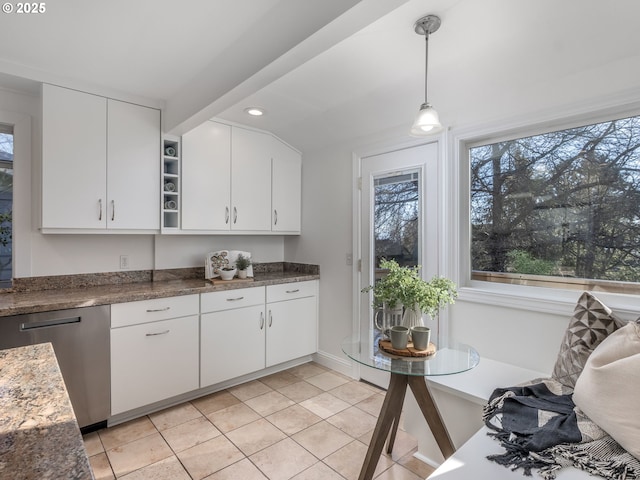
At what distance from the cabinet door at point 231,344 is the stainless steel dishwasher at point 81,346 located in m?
0.68

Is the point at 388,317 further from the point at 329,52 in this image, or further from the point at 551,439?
the point at 329,52

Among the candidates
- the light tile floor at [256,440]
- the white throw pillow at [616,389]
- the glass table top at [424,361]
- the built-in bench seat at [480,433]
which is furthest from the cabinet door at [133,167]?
the white throw pillow at [616,389]

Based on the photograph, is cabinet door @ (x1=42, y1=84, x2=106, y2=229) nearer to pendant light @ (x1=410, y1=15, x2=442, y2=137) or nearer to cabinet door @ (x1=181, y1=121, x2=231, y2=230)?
cabinet door @ (x1=181, y1=121, x2=231, y2=230)

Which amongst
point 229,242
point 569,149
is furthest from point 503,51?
point 229,242

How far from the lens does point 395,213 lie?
9.61 feet

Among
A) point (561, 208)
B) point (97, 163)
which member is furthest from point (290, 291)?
point (561, 208)

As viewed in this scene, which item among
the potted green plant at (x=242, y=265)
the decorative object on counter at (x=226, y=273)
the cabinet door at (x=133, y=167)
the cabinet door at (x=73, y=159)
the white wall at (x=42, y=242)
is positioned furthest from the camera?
the potted green plant at (x=242, y=265)

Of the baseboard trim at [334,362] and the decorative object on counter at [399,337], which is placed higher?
the decorative object on counter at [399,337]

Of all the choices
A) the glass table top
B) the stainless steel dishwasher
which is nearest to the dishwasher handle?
the stainless steel dishwasher

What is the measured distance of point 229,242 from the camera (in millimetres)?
3604

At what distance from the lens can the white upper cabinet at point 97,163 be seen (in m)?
2.36

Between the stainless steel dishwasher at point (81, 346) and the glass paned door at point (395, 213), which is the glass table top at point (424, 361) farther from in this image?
the stainless steel dishwasher at point (81, 346)

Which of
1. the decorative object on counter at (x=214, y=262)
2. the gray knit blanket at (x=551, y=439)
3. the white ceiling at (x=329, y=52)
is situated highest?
the white ceiling at (x=329, y=52)

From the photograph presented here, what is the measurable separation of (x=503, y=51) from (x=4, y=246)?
11.6 feet
